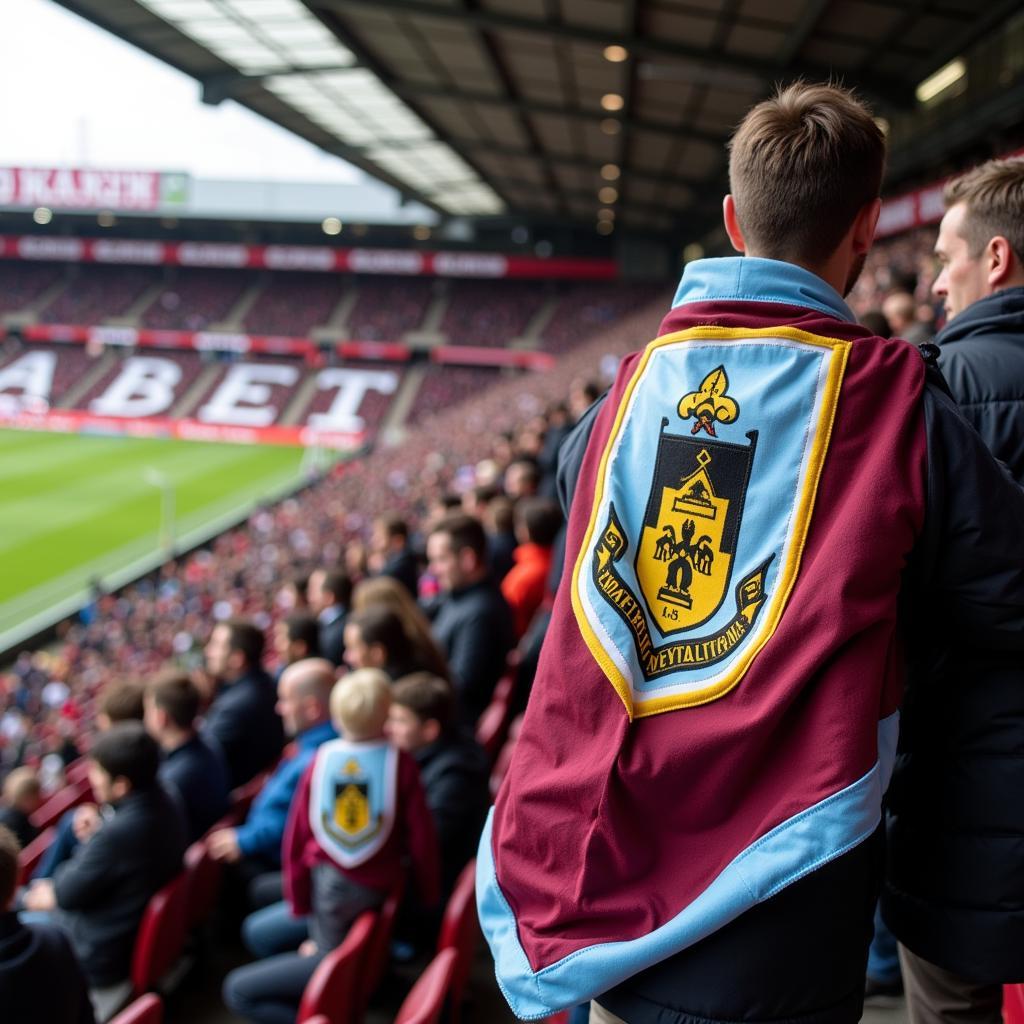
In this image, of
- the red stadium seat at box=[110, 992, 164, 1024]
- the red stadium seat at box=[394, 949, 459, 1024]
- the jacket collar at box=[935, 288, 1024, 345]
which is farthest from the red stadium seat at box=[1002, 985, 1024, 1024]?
the red stadium seat at box=[110, 992, 164, 1024]

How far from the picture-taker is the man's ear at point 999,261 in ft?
5.69

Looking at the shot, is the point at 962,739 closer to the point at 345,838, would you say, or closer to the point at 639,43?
the point at 345,838

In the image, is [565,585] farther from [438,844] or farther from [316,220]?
[316,220]

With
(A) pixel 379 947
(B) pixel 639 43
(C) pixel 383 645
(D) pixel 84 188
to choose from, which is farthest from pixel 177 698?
(D) pixel 84 188

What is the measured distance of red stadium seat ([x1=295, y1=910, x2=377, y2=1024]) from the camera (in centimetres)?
258

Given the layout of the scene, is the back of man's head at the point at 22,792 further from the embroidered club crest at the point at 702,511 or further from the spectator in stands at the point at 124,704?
the embroidered club crest at the point at 702,511

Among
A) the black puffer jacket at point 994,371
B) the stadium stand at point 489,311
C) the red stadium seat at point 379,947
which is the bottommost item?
the red stadium seat at point 379,947

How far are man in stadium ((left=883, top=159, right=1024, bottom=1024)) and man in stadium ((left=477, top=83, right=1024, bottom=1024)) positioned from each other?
0.04 metres

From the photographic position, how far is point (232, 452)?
116 feet

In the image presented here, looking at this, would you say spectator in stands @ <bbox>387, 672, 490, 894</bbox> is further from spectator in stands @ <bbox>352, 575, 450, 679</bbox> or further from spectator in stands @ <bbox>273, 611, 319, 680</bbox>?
spectator in stands @ <bbox>273, 611, 319, 680</bbox>

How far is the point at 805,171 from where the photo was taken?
1.24 m

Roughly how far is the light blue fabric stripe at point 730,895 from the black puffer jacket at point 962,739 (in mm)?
137

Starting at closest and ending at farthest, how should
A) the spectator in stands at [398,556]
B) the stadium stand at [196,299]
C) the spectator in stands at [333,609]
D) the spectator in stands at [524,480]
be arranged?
the spectator in stands at [333,609], the spectator in stands at [398,556], the spectator in stands at [524,480], the stadium stand at [196,299]

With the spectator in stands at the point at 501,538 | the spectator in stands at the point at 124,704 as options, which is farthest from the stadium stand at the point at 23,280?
the spectator in stands at the point at 124,704
